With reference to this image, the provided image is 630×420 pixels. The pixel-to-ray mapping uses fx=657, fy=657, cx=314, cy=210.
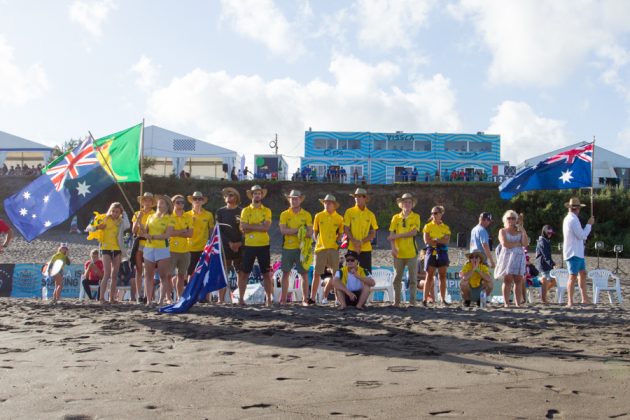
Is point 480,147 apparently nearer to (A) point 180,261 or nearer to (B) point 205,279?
(A) point 180,261

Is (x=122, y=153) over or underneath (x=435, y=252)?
over

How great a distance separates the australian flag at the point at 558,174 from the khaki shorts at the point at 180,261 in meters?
5.72

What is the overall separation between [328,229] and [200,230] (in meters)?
1.98

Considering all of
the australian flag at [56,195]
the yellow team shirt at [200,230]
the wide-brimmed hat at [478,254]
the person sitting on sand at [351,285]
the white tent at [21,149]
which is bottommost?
the person sitting on sand at [351,285]

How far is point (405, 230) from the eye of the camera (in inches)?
361

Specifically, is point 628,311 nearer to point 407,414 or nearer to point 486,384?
point 486,384

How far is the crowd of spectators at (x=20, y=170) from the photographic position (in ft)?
114

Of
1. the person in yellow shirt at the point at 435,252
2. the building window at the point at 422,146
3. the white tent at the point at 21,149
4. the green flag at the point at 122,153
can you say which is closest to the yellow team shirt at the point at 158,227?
the green flag at the point at 122,153

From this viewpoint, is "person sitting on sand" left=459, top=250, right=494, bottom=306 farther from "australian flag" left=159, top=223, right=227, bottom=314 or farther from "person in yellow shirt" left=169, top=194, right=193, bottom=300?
"person in yellow shirt" left=169, top=194, right=193, bottom=300

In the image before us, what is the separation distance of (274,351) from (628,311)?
208 inches

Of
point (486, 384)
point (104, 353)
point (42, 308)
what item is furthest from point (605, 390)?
point (42, 308)

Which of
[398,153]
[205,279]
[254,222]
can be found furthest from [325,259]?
[398,153]

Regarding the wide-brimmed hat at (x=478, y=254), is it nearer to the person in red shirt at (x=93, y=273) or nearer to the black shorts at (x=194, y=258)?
the black shorts at (x=194, y=258)

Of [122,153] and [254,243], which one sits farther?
[122,153]
